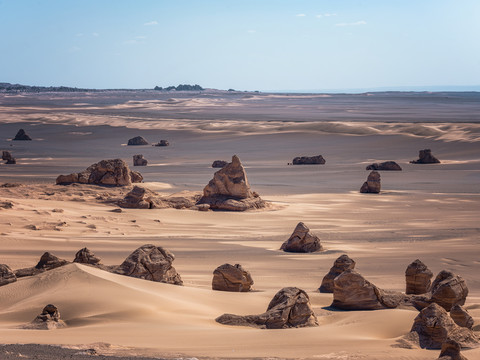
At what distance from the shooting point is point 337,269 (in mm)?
8805

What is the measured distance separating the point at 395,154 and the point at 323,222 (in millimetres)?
20818

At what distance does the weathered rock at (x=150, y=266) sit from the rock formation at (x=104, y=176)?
11943mm

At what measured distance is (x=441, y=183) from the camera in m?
24.2

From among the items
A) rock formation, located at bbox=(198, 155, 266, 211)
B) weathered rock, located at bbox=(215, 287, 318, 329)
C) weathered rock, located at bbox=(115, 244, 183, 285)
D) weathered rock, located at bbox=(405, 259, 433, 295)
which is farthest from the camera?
rock formation, located at bbox=(198, 155, 266, 211)

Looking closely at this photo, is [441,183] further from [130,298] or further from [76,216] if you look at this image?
[130,298]

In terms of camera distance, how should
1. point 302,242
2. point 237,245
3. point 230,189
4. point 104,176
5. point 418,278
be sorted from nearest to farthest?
point 418,278 < point 302,242 < point 237,245 < point 230,189 < point 104,176

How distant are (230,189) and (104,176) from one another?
4.28 m

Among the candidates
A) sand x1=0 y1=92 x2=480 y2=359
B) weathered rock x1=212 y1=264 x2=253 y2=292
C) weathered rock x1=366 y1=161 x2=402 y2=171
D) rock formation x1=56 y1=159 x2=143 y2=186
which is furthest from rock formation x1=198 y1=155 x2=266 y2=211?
weathered rock x1=366 y1=161 x2=402 y2=171

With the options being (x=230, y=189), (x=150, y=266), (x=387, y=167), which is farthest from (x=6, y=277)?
(x=387, y=167)

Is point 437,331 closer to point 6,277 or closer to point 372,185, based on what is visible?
point 6,277

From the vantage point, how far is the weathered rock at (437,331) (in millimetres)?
5895

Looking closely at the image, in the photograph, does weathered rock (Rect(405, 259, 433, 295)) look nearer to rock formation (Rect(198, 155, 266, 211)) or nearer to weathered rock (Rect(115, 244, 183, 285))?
weathered rock (Rect(115, 244, 183, 285))

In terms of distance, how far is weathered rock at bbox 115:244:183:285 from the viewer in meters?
8.42

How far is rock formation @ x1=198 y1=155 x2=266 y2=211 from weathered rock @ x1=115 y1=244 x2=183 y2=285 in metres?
8.78
